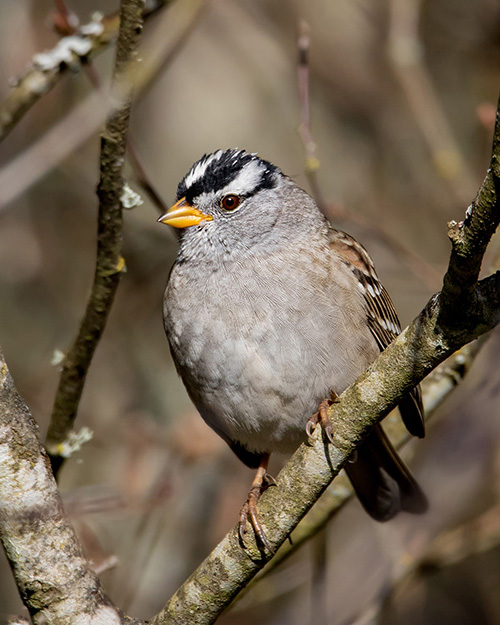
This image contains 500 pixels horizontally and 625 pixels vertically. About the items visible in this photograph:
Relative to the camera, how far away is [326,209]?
12.5 ft

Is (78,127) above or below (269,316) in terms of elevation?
above

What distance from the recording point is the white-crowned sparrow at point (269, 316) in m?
2.85

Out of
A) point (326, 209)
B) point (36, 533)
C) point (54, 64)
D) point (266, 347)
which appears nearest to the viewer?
point (36, 533)

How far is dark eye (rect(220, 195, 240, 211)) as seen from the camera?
3.28 metres

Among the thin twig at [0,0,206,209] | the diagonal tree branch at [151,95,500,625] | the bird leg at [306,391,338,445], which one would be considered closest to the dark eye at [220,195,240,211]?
the thin twig at [0,0,206,209]

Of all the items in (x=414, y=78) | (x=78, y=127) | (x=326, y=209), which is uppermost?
(x=78, y=127)

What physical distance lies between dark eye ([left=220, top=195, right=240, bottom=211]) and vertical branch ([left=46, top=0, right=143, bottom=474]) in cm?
72

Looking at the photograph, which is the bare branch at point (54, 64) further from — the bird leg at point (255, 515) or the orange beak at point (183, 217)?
the bird leg at point (255, 515)

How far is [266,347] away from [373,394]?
710 mm

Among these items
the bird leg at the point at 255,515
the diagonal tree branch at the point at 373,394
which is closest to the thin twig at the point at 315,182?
the bird leg at the point at 255,515

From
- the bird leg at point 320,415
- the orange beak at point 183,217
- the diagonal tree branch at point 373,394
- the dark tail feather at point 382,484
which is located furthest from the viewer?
the dark tail feather at point 382,484

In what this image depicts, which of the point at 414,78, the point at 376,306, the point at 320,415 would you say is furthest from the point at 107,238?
the point at 414,78

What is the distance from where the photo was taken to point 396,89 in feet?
19.5

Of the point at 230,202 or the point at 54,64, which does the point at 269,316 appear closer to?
the point at 230,202
